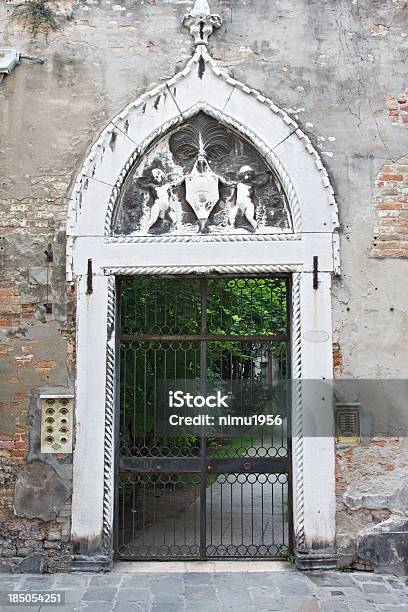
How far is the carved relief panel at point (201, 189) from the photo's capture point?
5.48 metres

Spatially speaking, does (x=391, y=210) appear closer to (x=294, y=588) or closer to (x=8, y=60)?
(x=294, y=588)

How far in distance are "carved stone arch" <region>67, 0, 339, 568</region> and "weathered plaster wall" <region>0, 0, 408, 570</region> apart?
0.14 m

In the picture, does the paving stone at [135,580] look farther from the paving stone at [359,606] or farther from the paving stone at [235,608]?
the paving stone at [359,606]

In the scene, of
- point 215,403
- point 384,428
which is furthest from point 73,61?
point 384,428

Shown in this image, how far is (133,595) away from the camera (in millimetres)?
4613

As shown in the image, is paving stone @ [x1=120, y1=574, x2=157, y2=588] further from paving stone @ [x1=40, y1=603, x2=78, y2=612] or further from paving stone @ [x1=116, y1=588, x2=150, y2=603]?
paving stone @ [x1=40, y1=603, x2=78, y2=612]

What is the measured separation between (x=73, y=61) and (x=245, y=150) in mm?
1774

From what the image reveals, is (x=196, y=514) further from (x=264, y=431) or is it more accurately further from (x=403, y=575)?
(x=403, y=575)

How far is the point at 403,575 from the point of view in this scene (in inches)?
198

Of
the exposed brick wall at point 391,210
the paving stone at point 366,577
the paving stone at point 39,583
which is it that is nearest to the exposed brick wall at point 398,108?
the exposed brick wall at point 391,210

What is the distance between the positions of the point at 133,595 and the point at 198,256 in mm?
2782

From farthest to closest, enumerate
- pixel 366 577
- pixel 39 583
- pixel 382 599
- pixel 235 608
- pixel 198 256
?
pixel 198 256
pixel 366 577
pixel 39 583
pixel 382 599
pixel 235 608

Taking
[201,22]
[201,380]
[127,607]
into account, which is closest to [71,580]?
[127,607]

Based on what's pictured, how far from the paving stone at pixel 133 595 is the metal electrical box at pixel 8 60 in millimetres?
→ 4569
